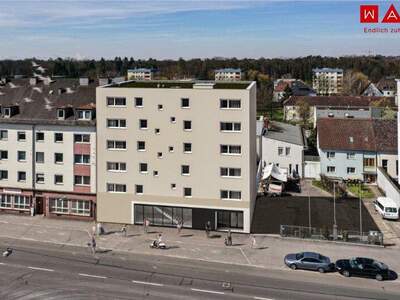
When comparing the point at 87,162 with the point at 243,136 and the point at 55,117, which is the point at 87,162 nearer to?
the point at 55,117

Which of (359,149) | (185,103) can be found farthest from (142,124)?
(359,149)

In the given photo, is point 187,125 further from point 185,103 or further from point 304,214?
point 304,214

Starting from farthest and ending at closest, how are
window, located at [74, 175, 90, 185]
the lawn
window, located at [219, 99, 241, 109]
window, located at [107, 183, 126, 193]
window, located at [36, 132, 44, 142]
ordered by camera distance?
1. the lawn
2. window, located at [36, 132, 44, 142]
3. window, located at [74, 175, 90, 185]
4. window, located at [107, 183, 126, 193]
5. window, located at [219, 99, 241, 109]

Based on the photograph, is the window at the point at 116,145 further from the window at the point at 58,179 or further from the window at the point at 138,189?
the window at the point at 58,179

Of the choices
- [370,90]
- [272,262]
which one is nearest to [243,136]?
[272,262]

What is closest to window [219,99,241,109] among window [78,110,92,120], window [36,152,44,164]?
window [78,110,92,120]

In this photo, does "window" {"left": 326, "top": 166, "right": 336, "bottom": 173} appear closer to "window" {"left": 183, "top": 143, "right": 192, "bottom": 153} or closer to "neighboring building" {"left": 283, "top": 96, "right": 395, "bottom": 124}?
"window" {"left": 183, "top": 143, "right": 192, "bottom": 153}
